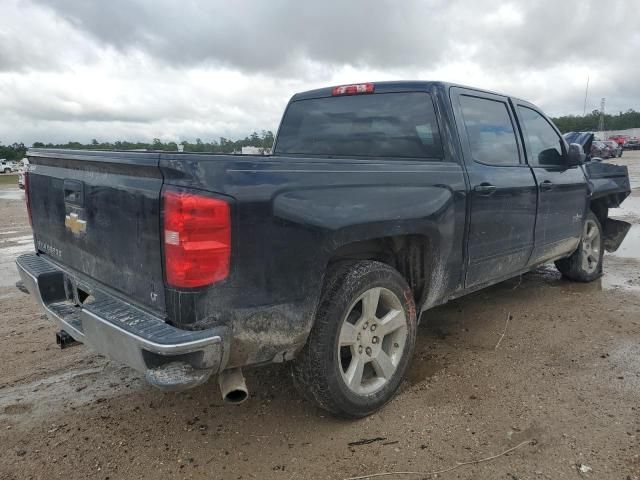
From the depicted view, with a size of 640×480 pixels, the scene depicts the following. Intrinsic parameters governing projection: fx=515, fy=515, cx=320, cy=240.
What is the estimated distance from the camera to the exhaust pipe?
236 cm

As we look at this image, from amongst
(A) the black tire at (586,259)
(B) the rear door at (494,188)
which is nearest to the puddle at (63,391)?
(B) the rear door at (494,188)

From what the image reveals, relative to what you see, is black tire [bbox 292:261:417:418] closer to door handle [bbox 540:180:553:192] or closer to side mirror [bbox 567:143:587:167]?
door handle [bbox 540:180:553:192]

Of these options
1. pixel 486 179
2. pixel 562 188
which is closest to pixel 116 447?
pixel 486 179

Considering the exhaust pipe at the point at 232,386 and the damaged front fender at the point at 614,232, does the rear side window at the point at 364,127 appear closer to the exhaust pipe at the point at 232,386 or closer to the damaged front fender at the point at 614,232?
the exhaust pipe at the point at 232,386

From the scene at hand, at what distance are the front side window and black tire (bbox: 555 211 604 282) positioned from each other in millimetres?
1045

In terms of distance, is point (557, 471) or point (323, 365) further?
point (323, 365)

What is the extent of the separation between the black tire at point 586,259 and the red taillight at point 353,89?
117 inches

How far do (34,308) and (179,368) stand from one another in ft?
11.9

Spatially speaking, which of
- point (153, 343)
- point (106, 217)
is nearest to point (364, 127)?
point (106, 217)

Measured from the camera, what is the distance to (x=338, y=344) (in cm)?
269

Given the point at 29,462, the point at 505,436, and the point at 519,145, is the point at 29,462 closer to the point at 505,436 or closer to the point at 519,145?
Result: the point at 505,436

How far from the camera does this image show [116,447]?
2.70 m

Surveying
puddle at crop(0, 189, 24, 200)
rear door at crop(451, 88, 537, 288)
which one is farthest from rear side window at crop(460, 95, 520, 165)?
puddle at crop(0, 189, 24, 200)

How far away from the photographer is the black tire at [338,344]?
2.61m
